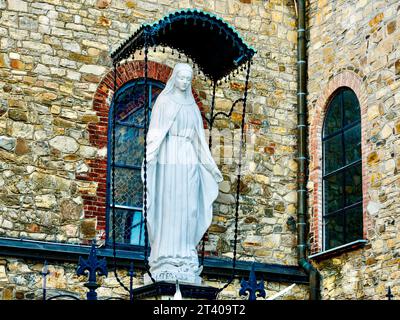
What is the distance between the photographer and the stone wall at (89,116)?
1510cm

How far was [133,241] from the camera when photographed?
1577 centimetres

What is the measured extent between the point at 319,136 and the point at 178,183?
Result: 3400mm

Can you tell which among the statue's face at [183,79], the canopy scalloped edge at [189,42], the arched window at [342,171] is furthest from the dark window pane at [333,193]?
the statue's face at [183,79]

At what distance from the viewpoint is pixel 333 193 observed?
16422 millimetres

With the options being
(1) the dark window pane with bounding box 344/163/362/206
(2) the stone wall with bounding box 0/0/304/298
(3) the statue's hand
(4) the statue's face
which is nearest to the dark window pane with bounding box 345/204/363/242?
(1) the dark window pane with bounding box 344/163/362/206

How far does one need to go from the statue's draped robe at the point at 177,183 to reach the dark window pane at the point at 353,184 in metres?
2.32

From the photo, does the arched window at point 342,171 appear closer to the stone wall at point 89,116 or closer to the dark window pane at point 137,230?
the stone wall at point 89,116

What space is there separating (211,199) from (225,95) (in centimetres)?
271

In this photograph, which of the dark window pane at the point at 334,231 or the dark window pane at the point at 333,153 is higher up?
the dark window pane at the point at 333,153

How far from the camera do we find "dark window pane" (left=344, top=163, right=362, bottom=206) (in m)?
15.9

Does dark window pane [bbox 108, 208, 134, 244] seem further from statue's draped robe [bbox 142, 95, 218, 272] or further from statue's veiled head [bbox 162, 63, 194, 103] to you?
statue's veiled head [bbox 162, 63, 194, 103]

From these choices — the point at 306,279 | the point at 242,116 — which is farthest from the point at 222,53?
the point at 306,279

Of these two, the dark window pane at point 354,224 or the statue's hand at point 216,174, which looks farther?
the dark window pane at point 354,224
